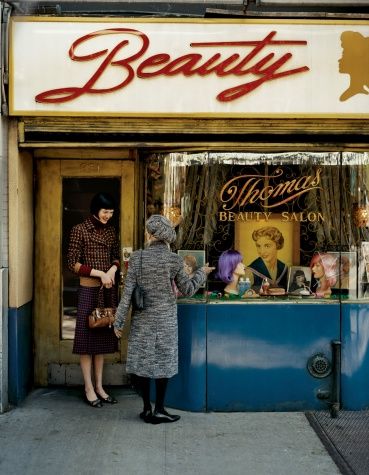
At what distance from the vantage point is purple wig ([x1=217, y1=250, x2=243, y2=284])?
6.05 meters

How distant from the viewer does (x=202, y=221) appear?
19.7 ft

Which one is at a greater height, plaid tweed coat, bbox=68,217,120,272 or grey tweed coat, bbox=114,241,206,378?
plaid tweed coat, bbox=68,217,120,272

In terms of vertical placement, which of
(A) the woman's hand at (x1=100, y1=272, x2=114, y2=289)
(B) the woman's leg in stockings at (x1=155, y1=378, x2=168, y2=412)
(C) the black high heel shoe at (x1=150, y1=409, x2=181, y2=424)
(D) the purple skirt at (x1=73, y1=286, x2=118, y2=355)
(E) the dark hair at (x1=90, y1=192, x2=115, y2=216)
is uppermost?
(E) the dark hair at (x1=90, y1=192, x2=115, y2=216)

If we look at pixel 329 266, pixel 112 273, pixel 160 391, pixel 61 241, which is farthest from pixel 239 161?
pixel 160 391

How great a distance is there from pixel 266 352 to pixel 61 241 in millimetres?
2370

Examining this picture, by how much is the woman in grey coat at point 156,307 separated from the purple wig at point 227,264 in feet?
1.54

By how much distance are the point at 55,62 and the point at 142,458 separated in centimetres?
342

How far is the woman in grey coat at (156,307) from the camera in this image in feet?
18.1

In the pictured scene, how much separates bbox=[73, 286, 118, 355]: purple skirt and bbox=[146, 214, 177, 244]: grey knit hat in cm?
93

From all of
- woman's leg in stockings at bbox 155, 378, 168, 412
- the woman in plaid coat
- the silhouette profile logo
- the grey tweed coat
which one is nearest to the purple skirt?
the woman in plaid coat

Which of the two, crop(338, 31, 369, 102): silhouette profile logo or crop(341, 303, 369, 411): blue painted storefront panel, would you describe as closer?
crop(338, 31, 369, 102): silhouette profile logo

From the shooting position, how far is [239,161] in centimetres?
600

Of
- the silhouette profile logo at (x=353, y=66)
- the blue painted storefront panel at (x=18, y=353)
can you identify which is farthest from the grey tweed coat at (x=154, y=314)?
the silhouette profile logo at (x=353, y=66)

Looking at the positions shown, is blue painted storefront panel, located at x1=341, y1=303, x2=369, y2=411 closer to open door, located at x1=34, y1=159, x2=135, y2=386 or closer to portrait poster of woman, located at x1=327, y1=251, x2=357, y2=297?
portrait poster of woman, located at x1=327, y1=251, x2=357, y2=297
